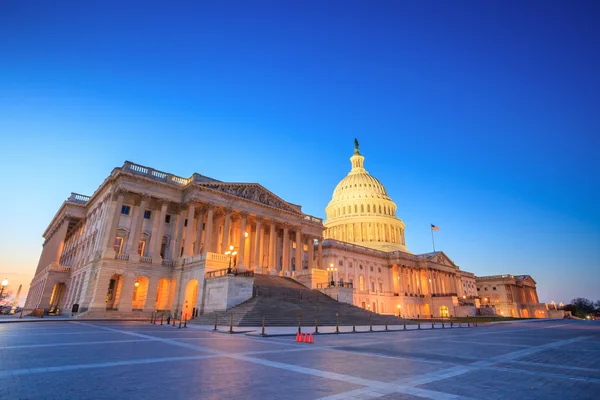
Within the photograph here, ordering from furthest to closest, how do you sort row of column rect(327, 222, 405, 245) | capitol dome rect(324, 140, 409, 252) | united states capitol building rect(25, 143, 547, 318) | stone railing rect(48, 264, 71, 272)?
capitol dome rect(324, 140, 409, 252) → row of column rect(327, 222, 405, 245) → stone railing rect(48, 264, 71, 272) → united states capitol building rect(25, 143, 547, 318)

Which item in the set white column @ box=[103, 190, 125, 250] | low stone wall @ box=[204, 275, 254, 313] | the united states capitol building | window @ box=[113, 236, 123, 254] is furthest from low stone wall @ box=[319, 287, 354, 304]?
white column @ box=[103, 190, 125, 250]

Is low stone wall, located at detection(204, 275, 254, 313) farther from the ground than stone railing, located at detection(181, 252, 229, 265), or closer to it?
A: closer to it

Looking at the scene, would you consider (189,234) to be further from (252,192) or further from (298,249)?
(298,249)

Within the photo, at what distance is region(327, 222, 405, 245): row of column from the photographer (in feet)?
349

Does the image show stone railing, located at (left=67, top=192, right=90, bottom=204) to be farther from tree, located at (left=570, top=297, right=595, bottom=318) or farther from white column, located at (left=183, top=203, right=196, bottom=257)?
tree, located at (left=570, top=297, right=595, bottom=318)

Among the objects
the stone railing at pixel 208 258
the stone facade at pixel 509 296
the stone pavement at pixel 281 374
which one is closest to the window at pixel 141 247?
the stone railing at pixel 208 258

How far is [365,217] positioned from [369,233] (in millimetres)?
5349

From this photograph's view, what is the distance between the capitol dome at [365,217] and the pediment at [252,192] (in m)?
51.3

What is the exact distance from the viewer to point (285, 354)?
460 inches

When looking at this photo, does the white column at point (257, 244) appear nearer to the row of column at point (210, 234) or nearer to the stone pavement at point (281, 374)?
the row of column at point (210, 234)

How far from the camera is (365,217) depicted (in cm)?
10731

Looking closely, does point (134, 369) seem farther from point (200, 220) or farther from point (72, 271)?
point (72, 271)

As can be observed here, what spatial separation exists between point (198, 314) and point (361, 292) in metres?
50.0

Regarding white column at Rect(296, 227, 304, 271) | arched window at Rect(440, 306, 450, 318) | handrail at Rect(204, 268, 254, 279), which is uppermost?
white column at Rect(296, 227, 304, 271)
